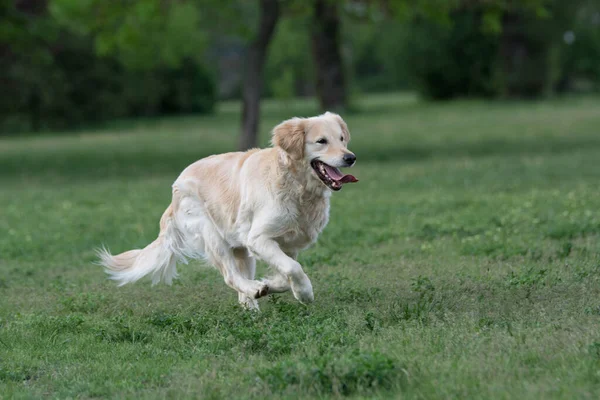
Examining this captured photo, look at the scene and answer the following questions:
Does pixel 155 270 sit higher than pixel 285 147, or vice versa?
pixel 285 147

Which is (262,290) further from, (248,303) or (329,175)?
(329,175)

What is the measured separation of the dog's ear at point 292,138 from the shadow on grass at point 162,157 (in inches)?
461

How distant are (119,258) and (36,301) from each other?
0.78m

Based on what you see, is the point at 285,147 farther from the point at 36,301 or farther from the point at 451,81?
the point at 451,81

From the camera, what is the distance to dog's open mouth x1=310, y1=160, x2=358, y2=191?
258 inches

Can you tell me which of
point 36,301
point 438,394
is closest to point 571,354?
point 438,394

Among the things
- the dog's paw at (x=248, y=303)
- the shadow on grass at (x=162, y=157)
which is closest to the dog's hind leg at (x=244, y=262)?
the dog's paw at (x=248, y=303)

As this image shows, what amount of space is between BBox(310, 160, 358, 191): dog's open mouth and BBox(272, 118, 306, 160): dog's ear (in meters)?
0.14

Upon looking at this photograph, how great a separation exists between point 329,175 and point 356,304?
959 mm

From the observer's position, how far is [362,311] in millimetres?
6324

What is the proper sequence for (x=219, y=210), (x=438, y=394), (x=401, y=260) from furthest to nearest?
1. (x=401, y=260)
2. (x=219, y=210)
3. (x=438, y=394)

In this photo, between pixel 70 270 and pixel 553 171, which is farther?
pixel 553 171

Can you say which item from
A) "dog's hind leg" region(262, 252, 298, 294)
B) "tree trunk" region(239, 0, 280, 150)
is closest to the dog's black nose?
"dog's hind leg" region(262, 252, 298, 294)

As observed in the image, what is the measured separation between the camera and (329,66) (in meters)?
36.0
